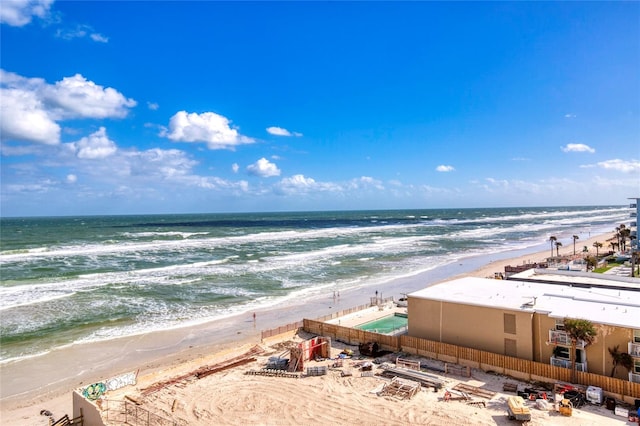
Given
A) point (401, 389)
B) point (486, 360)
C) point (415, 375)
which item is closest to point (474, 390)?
point (486, 360)

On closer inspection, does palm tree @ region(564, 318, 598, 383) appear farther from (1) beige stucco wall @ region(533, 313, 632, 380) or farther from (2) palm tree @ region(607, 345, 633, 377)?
(2) palm tree @ region(607, 345, 633, 377)

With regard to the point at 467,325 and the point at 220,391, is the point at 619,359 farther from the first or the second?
the point at 220,391

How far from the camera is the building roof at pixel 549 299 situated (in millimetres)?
20234

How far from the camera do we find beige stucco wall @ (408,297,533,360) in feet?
70.4

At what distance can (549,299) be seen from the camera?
75.8ft

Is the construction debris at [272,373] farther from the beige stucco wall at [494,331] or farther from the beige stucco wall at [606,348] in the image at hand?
the beige stucco wall at [606,348]

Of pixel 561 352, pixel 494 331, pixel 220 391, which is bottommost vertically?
pixel 220 391

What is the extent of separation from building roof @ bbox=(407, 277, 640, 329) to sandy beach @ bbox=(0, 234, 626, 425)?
3895 mm

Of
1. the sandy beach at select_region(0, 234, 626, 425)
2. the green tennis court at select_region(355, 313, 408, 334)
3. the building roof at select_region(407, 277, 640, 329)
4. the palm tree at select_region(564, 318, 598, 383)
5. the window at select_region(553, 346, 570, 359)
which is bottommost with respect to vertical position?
the sandy beach at select_region(0, 234, 626, 425)

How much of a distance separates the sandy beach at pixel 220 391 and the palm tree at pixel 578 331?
271 cm

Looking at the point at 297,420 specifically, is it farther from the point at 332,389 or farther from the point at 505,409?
the point at 505,409

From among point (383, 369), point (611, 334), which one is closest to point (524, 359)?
point (611, 334)

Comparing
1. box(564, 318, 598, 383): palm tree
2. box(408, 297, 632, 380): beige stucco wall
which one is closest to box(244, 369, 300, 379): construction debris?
box(408, 297, 632, 380): beige stucco wall

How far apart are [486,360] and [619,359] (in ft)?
17.7
